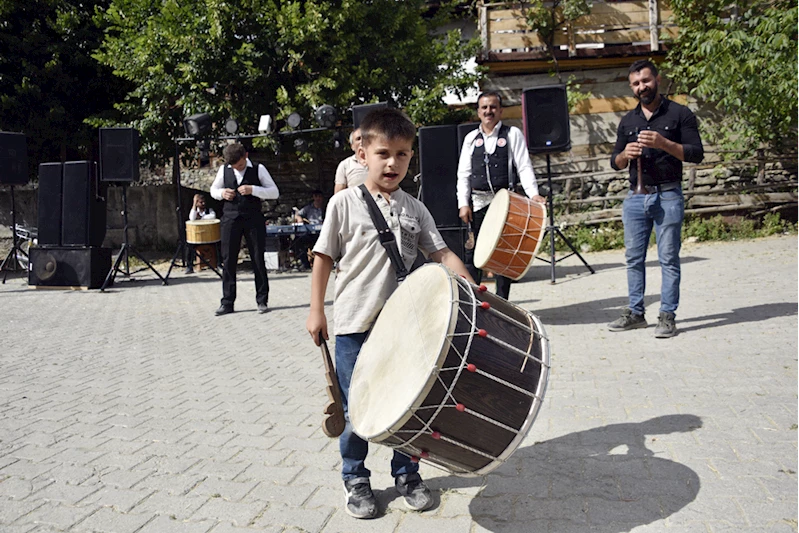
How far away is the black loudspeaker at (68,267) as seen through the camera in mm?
11516

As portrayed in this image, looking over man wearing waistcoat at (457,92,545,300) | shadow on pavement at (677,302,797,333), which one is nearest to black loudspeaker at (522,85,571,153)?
man wearing waistcoat at (457,92,545,300)

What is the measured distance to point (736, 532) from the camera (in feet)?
8.77

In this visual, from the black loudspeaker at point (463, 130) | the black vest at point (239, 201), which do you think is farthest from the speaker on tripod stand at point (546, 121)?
the black vest at point (239, 201)

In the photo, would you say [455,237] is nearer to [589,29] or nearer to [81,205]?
[81,205]

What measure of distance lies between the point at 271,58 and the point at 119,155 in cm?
493

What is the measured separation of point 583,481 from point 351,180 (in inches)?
139

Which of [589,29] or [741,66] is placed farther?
[589,29]

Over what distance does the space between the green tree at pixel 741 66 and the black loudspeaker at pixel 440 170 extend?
511cm

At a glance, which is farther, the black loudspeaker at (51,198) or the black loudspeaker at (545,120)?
the black loudspeaker at (51,198)

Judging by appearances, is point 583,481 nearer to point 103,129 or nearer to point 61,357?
point 61,357

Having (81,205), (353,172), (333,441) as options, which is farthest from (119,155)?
(333,441)

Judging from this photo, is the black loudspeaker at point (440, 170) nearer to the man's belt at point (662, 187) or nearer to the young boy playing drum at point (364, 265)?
the man's belt at point (662, 187)

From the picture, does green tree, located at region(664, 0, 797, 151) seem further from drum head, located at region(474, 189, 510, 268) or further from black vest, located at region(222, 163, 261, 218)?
black vest, located at region(222, 163, 261, 218)

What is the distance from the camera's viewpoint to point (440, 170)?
9156 millimetres
